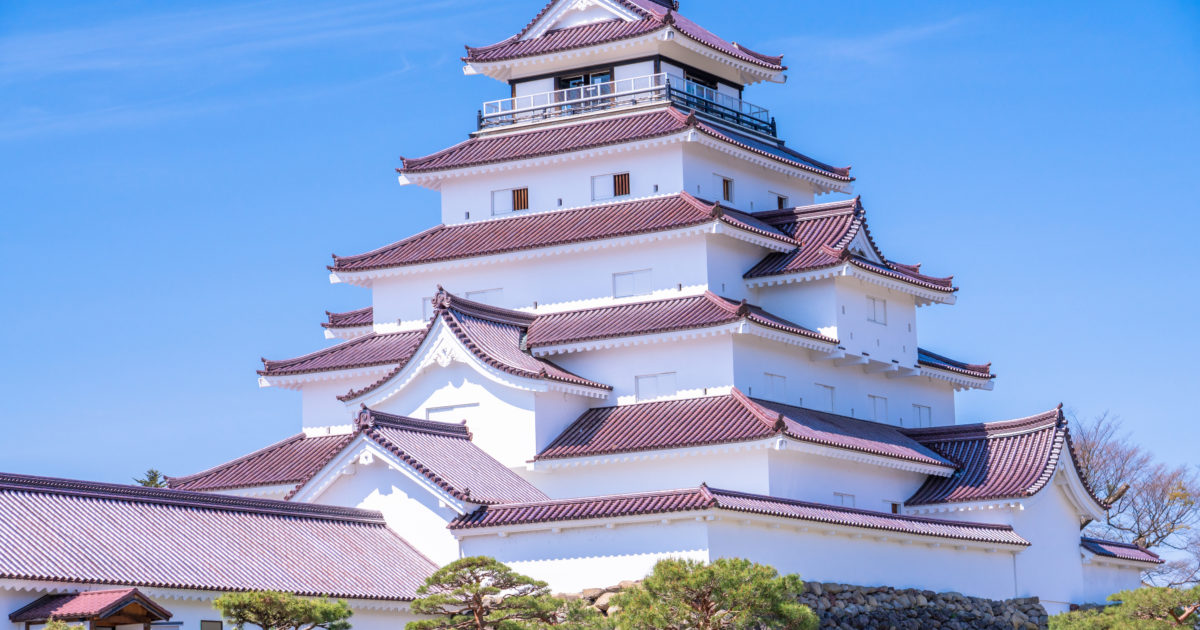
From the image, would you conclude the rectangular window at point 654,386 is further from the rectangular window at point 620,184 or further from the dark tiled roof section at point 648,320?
the rectangular window at point 620,184

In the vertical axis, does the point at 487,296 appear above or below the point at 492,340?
above

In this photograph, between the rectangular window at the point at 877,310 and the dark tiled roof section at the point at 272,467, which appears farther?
the rectangular window at the point at 877,310

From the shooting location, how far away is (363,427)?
143 feet

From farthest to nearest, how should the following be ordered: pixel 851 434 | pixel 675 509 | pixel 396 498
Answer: pixel 851 434 → pixel 396 498 → pixel 675 509

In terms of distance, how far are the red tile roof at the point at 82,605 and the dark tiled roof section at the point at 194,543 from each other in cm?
47

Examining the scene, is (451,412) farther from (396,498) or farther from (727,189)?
(727,189)

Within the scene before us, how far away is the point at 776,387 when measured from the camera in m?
50.0

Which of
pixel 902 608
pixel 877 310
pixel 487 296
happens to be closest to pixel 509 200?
pixel 487 296

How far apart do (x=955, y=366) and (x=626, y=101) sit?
14183 millimetres

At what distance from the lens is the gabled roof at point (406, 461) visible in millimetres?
43156

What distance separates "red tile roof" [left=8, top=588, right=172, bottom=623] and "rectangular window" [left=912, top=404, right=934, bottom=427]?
2921 cm

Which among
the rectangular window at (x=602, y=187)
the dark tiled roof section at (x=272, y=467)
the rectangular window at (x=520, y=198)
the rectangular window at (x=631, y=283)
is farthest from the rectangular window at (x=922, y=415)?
the dark tiled roof section at (x=272, y=467)

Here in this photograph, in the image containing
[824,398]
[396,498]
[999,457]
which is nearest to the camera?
[396,498]

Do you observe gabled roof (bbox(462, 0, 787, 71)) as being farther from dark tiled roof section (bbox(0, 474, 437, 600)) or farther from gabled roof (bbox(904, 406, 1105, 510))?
dark tiled roof section (bbox(0, 474, 437, 600))
